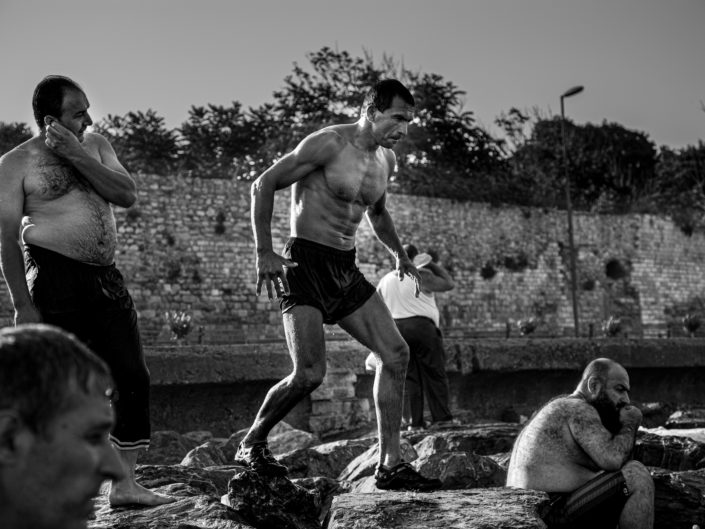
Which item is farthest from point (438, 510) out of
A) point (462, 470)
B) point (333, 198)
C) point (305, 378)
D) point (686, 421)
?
point (686, 421)

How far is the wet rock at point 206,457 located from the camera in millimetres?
6699

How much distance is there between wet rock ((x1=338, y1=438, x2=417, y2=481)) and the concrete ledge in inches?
151

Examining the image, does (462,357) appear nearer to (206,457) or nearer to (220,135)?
(206,457)

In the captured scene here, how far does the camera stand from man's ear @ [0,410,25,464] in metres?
1.38

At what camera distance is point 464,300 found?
2814cm

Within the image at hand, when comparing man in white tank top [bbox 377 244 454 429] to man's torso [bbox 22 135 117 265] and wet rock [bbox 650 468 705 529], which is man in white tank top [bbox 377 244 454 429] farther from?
man's torso [bbox 22 135 117 265]

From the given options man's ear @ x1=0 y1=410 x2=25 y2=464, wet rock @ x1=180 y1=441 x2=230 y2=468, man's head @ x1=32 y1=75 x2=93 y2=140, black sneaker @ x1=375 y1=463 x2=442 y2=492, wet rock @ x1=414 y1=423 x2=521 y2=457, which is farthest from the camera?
wet rock @ x1=180 y1=441 x2=230 y2=468

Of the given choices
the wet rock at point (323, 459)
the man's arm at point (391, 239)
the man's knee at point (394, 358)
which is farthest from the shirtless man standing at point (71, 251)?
the wet rock at point (323, 459)

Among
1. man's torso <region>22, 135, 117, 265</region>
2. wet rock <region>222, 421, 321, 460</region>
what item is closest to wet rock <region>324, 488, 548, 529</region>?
man's torso <region>22, 135, 117, 265</region>

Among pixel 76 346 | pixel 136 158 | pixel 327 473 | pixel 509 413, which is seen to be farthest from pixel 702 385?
pixel 136 158

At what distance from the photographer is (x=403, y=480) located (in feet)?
14.9

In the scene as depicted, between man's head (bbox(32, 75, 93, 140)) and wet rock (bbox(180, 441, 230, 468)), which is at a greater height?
man's head (bbox(32, 75, 93, 140))

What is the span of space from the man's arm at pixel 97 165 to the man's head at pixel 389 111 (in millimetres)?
1303

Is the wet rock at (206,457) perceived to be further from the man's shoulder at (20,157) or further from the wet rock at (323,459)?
the man's shoulder at (20,157)
